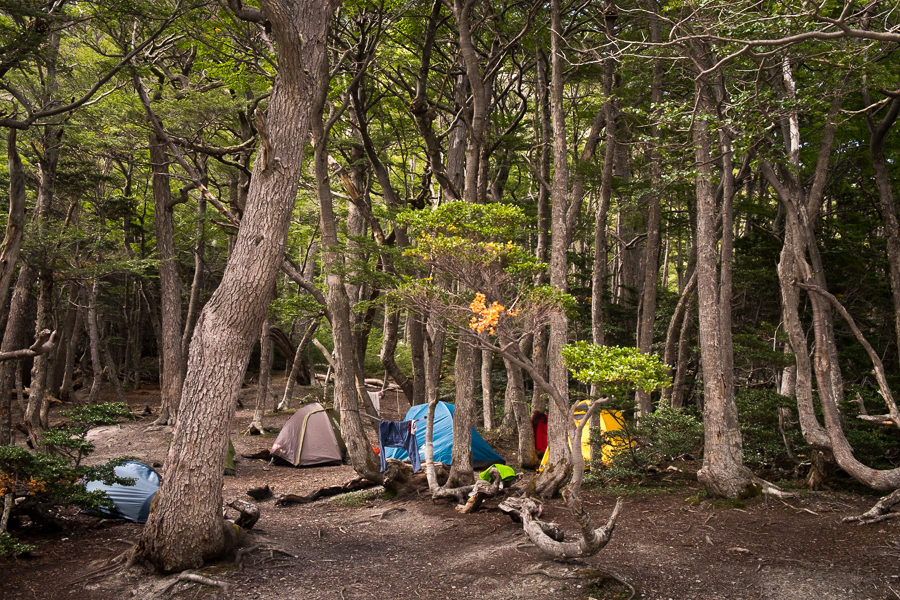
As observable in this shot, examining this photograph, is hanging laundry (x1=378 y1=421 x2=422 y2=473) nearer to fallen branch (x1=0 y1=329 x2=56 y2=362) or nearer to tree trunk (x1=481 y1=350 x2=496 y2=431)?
tree trunk (x1=481 y1=350 x2=496 y2=431)

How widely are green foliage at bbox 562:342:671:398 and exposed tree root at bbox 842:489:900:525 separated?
11.4ft

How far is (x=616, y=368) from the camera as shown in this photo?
425 centimetres

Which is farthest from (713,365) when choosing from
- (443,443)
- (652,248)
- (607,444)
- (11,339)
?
(11,339)

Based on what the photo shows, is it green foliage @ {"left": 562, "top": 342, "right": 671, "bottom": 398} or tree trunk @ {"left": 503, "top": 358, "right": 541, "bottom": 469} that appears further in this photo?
tree trunk @ {"left": 503, "top": 358, "right": 541, "bottom": 469}

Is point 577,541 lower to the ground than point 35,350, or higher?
lower

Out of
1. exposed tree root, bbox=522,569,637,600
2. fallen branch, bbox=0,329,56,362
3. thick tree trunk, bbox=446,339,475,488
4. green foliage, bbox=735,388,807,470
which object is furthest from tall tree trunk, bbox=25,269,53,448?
green foliage, bbox=735,388,807,470

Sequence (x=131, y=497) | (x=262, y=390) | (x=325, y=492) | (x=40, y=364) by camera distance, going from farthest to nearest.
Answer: (x=262, y=390) < (x=40, y=364) < (x=325, y=492) < (x=131, y=497)

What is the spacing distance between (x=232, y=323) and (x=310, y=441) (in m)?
7.36

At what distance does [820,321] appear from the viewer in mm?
7688

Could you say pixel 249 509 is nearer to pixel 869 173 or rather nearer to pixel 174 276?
pixel 174 276

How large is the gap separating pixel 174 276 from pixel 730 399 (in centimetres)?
1207

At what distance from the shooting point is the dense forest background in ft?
18.6

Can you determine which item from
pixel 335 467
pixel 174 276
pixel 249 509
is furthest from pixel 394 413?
pixel 249 509

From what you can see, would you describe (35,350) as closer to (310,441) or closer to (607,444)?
(310,441)
